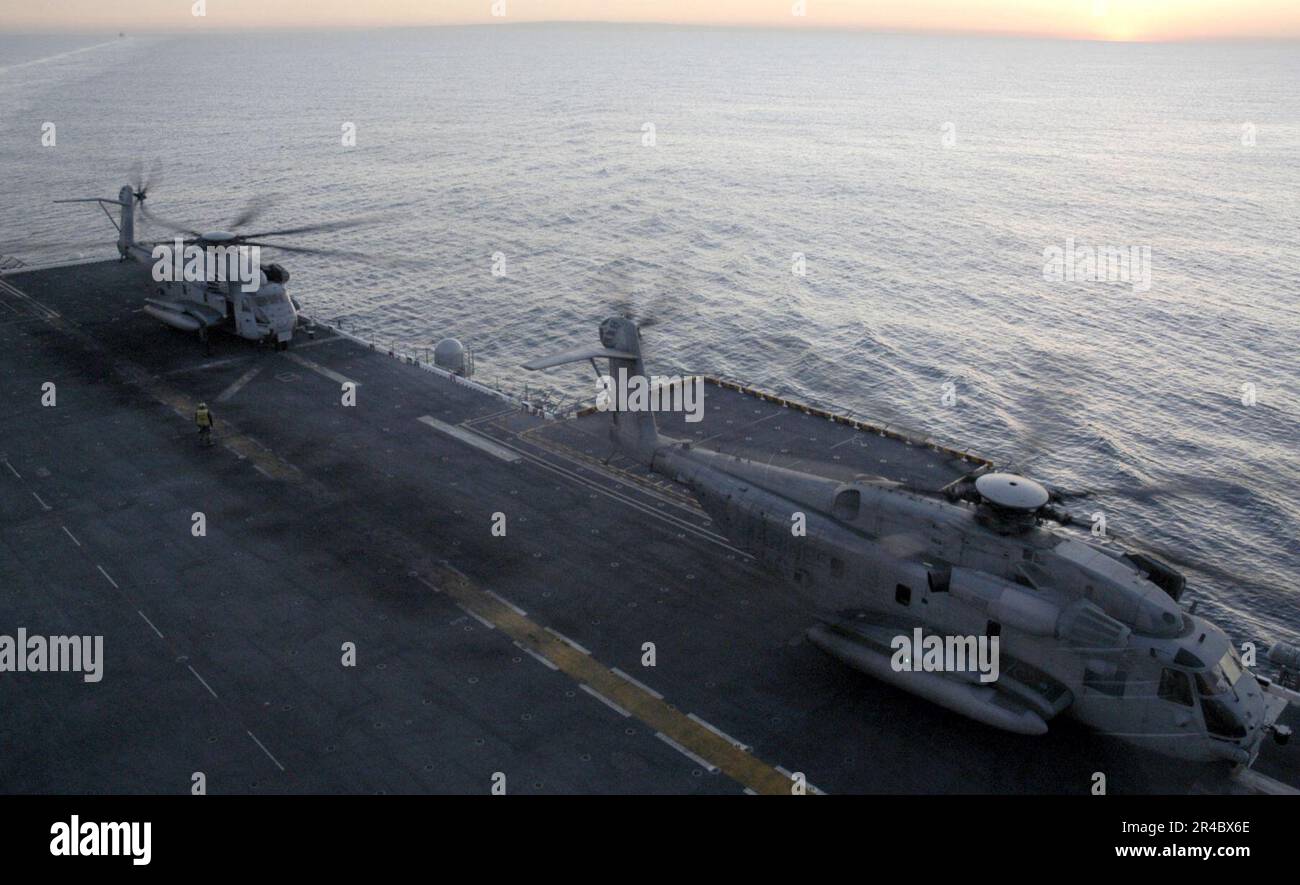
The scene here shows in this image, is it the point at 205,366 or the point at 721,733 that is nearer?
the point at 721,733

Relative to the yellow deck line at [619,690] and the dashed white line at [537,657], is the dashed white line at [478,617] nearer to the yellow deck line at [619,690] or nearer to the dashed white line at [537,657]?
the yellow deck line at [619,690]

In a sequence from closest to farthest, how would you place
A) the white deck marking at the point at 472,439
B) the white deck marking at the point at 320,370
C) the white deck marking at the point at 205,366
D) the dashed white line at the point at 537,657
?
the dashed white line at the point at 537,657 → the white deck marking at the point at 472,439 → the white deck marking at the point at 320,370 → the white deck marking at the point at 205,366

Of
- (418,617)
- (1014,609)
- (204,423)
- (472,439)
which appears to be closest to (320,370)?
(204,423)

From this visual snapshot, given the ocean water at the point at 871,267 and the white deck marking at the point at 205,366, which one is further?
the ocean water at the point at 871,267

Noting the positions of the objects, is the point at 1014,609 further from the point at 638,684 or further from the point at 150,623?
the point at 150,623

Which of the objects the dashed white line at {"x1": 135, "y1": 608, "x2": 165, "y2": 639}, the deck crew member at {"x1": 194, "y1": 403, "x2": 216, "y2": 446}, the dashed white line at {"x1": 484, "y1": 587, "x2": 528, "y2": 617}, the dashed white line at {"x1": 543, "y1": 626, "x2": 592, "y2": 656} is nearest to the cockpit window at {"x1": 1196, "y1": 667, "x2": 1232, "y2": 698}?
→ the dashed white line at {"x1": 543, "y1": 626, "x2": 592, "y2": 656}

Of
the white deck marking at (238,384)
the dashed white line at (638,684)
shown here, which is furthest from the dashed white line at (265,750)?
the white deck marking at (238,384)
